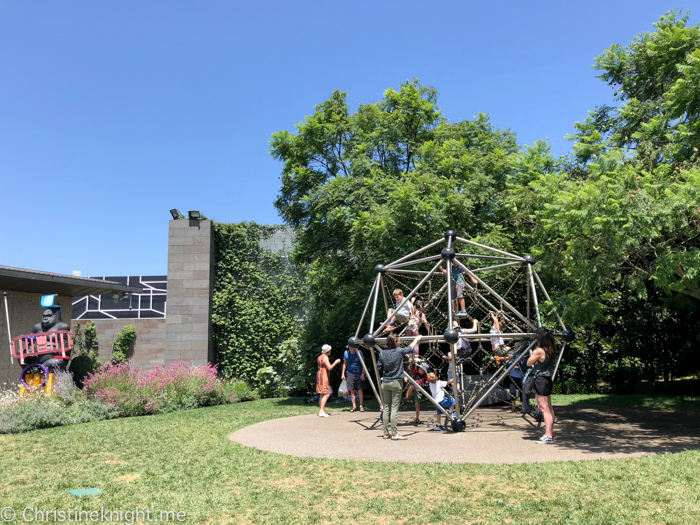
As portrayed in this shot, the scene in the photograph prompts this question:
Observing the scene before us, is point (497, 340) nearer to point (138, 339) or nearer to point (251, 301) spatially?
point (251, 301)

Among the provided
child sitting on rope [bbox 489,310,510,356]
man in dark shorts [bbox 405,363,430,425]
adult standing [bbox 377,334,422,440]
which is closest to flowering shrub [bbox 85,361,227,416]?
man in dark shorts [bbox 405,363,430,425]

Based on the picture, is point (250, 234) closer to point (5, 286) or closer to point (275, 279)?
point (275, 279)

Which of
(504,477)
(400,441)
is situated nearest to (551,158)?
(400,441)

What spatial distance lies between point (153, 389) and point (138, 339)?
1181 centimetres

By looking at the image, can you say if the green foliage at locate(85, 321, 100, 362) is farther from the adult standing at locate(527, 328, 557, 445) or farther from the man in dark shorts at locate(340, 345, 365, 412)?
the adult standing at locate(527, 328, 557, 445)

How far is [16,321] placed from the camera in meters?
14.0

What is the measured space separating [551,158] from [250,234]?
37.0ft

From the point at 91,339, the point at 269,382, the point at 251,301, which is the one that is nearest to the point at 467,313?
the point at 269,382

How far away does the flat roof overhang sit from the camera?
12414mm

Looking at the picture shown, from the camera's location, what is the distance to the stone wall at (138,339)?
23.2 meters

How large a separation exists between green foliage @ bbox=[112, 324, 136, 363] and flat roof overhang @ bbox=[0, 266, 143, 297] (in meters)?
6.60

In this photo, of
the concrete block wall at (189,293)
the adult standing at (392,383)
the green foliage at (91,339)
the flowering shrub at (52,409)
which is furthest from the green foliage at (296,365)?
the green foliage at (91,339)

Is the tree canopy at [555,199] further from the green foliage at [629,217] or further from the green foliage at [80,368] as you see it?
the green foliage at [80,368]

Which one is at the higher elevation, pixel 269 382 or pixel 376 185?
pixel 376 185
